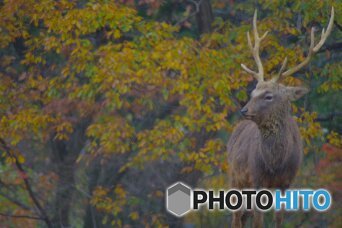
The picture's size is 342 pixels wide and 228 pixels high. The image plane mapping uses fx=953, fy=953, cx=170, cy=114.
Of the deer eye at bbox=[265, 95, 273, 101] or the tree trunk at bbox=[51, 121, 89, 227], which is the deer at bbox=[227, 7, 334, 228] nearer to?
the deer eye at bbox=[265, 95, 273, 101]

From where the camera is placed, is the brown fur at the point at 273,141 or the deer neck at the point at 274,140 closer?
the brown fur at the point at 273,141

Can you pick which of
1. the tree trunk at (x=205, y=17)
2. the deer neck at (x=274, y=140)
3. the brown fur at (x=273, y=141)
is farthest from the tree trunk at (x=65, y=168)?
the deer neck at (x=274, y=140)

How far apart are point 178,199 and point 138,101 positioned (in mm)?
1631

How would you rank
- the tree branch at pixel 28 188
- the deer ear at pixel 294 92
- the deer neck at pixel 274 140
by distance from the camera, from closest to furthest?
the deer neck at pixel 274 140 → the deer ear at pixel 294 92 → the tree branch at pixel 28 188

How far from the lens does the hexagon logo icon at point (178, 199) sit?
14281 mm

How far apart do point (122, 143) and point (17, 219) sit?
268cm

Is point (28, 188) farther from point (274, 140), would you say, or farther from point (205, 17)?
point (274, 140)

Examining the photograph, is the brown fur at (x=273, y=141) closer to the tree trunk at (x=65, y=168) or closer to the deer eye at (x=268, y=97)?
the deer eye at (x=268, y=97)

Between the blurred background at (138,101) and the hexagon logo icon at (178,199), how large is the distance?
32 centimetres

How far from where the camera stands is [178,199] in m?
14.7

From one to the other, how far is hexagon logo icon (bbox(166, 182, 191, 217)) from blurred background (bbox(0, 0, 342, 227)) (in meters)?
0.32

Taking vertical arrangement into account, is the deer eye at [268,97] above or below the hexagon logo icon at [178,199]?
above

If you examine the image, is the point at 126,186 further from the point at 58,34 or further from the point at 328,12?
the point at 328,12

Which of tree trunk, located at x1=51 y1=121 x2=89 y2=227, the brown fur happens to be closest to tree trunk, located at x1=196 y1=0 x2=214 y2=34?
tree trunk, located at x1=51 y1=121 x2=89 y2=227
